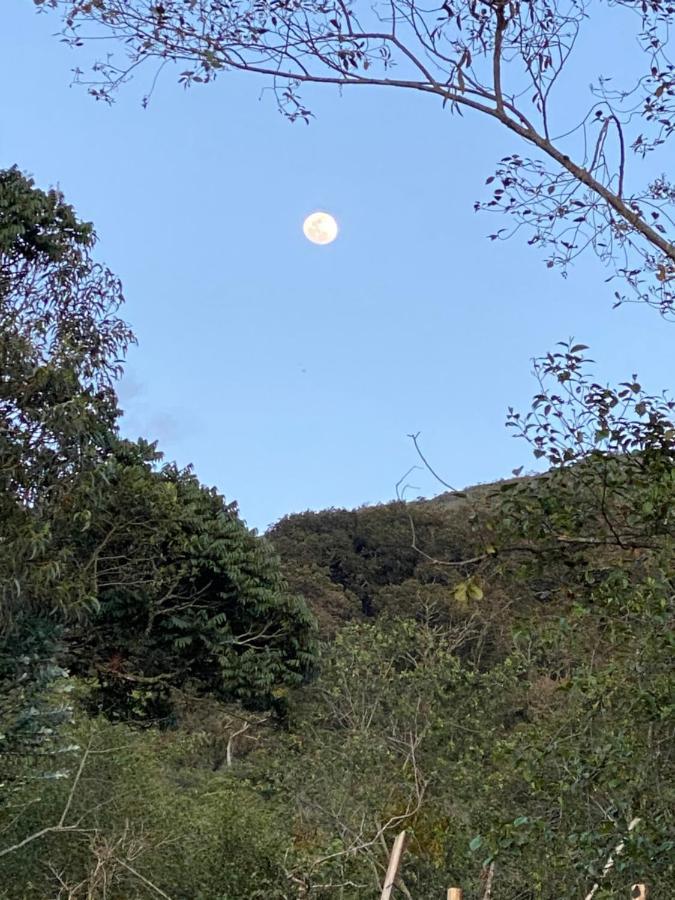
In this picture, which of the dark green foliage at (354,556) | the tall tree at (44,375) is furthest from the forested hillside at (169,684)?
the dark green foliage at (354,556)

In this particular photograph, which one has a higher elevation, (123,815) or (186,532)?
(186,532)

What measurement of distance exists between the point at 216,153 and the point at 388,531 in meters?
22.4

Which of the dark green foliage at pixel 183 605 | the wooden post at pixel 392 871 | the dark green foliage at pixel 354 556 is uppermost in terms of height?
the dark green foliage at pixel 354 556

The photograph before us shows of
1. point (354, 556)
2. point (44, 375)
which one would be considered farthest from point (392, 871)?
point (354, 556)

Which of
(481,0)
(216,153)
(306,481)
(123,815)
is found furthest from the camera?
(306,481)

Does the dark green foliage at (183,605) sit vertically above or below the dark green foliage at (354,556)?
below

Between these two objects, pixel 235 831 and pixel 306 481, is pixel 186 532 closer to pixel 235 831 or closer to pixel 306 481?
pixel 306 481

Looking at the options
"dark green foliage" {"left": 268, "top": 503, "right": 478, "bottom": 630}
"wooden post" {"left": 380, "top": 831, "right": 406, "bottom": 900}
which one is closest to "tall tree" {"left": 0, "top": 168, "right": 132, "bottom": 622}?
"wooden post" {"left": 380, "top": 831, "right": 406, "bottom": 900}

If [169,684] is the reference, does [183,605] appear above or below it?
above

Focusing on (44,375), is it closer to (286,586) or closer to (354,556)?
(286,586)

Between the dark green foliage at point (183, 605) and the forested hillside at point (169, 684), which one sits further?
the dark green foliage at point (183, 605)

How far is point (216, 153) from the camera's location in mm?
4117

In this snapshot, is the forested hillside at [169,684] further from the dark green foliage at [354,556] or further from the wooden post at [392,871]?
the dark green foliage at [354,556]

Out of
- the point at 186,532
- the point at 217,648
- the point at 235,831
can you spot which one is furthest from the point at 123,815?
the point at 186,532
